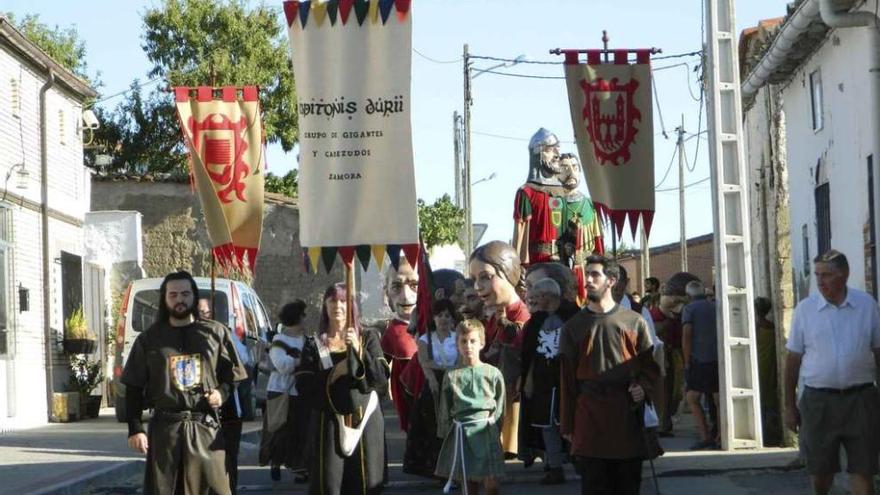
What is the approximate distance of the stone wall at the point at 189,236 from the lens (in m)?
38.8

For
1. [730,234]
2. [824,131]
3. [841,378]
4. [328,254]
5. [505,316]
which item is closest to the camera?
[841,378]

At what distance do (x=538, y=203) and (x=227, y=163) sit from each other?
3.07 m

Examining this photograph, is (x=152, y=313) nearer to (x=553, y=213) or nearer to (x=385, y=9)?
(x=553, y=213)

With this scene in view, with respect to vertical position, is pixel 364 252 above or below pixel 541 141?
below

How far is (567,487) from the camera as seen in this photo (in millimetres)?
13664

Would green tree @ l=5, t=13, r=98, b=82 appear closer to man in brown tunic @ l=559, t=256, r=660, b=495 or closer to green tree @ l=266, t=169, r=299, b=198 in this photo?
green tree @ l=266, t=169, r=299, b=198

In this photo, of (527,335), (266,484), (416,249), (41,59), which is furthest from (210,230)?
(41,59)

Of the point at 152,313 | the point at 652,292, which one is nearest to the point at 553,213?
the point at 652,292

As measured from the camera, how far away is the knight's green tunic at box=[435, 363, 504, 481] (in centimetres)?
1179

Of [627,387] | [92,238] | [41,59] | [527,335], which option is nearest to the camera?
[627,387]

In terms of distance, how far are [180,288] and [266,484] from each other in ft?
16.3

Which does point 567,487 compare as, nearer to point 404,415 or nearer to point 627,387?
point 404,415

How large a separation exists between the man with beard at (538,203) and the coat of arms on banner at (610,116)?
1.47 meters

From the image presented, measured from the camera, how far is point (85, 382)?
88.0 ft
